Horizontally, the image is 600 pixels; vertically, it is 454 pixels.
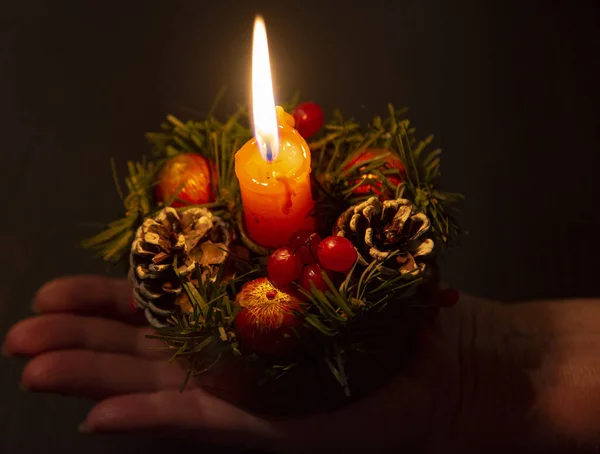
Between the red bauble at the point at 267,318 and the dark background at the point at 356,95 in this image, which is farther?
the dark background at the point at 356,95

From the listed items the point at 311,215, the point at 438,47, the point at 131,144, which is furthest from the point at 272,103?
the point at 438,47

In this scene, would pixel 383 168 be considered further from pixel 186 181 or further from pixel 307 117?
pixel 186 181

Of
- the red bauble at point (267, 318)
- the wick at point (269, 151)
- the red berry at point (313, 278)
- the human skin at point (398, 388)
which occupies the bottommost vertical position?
the human skin at point (398, 388)

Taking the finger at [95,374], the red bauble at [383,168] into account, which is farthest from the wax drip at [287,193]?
the finger at [95,374]

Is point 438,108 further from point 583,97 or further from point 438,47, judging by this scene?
point 583,97

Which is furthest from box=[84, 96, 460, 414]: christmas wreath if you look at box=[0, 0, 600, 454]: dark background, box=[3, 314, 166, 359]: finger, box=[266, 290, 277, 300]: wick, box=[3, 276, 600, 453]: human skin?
box=[0, 0, 600, 454]: dark background

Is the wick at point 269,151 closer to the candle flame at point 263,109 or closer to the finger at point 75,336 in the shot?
the candle flame at point 263,109
